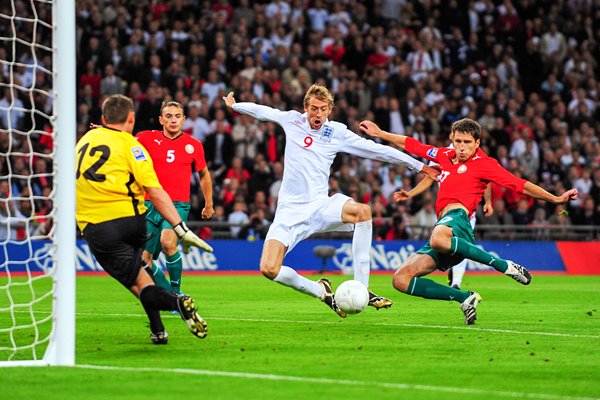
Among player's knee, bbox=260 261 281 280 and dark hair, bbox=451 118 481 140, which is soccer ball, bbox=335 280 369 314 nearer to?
player's knee, bbox=260 261 281 280

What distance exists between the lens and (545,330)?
36.8 feet

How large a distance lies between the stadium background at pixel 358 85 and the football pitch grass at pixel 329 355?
943 cm

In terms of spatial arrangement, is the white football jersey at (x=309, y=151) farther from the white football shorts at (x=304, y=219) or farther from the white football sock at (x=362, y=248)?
the white football sock at (x=362, y=248)

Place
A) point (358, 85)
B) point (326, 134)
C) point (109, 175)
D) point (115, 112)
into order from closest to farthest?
point (109, 175) → point (115, 112) → point (326, 134) → point (358, 85)

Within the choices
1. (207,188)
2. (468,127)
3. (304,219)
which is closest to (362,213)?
(304,219)

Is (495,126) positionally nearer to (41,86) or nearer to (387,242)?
(387,242)

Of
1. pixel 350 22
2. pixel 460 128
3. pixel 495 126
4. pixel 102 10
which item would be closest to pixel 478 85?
pixel 495 126

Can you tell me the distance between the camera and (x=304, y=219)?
38.2ft

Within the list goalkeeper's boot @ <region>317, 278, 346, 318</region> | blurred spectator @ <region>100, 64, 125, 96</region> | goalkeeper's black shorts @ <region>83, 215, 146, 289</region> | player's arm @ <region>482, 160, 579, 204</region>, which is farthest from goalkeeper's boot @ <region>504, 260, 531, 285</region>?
blurred spectator @ <region>100, 64, 125, 96</region>

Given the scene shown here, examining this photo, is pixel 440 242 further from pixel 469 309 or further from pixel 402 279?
pixel 469 309

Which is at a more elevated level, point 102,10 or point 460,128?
point 102,10

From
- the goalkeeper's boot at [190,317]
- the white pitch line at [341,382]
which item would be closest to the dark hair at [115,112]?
the goalkeeper's boot at [190,317]

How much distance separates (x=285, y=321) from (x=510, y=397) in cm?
528

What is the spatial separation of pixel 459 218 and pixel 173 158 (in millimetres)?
3647
